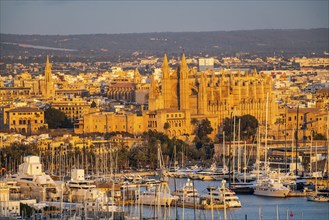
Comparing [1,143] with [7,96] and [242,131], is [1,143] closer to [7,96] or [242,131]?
[242,131]

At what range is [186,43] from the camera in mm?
182750

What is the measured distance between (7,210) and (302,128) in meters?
33.2

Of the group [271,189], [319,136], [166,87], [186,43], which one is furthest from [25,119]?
[186,43]

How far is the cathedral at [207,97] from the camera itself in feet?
241

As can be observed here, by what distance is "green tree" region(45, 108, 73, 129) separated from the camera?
73.4 m

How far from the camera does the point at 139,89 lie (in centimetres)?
8744

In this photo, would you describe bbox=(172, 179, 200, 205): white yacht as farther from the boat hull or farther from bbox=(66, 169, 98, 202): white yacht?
the boat hull

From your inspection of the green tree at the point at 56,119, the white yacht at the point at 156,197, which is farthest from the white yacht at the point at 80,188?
the green tree at the point at 56,119

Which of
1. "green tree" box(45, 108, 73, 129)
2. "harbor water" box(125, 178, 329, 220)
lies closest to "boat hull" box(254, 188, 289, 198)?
"harbor water" box(125, 178, 329, 220)

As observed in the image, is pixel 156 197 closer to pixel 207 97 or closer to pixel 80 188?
pixel 80 188

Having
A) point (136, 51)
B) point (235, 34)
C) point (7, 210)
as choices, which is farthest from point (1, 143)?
point (235, 34)

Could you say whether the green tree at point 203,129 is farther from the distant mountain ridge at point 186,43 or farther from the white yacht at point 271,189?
the distant mountain ridge at point 186,43

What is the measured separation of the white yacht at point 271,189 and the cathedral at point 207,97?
19.9 meters

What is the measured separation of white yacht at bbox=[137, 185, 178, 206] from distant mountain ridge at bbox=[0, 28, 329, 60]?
111785 millimetres
